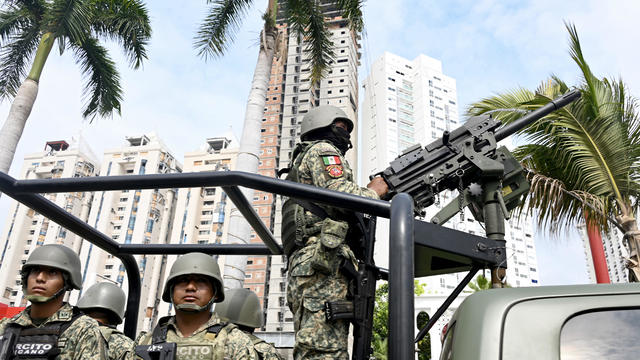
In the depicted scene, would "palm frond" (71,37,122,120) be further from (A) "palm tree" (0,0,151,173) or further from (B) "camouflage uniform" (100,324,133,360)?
(B) "camouflage uniform" (100,324,133,360)

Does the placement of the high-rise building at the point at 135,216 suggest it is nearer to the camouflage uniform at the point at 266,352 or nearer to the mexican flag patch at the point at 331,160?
the camouflage uniform at the point at 266,352

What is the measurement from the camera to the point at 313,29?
10.3 meters

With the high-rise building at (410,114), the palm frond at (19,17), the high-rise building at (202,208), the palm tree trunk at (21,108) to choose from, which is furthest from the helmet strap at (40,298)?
the high-rise building at (410,114)

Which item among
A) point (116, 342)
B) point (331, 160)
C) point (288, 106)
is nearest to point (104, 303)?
point (116, 342)

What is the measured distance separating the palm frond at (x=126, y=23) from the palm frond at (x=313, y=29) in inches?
114

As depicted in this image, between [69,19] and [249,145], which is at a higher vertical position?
[69,19]

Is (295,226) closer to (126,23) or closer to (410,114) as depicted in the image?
(126,23)

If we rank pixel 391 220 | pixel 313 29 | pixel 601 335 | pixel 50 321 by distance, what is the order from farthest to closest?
pixel 313 29 → pixel 50 321 → pixel 391 220 → pixel 601 335

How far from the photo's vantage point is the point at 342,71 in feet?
199

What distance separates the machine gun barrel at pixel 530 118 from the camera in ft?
11.3

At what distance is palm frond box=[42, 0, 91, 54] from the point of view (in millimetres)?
8820

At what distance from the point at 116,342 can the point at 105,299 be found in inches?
46.5

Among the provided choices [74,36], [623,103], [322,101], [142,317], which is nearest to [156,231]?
[142,317]

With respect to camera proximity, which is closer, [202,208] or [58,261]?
[58,261]
